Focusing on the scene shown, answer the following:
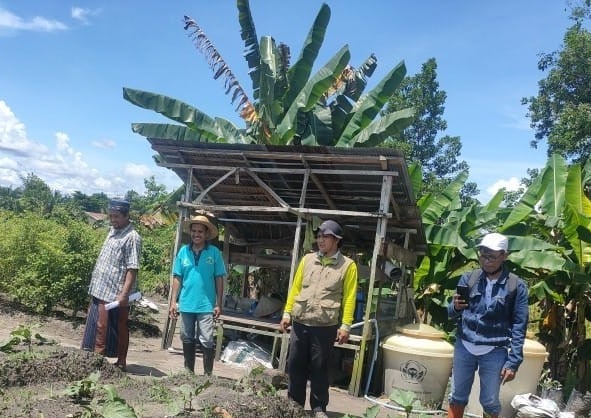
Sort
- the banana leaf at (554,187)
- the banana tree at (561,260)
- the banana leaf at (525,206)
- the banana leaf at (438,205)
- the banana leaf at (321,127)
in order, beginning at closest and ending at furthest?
the banana tree at (561,260) → the banana leaf at (554,187) → the banana leaf at (525,206) → the banana leaf at (438,205) → the banana leaf at (321,127)

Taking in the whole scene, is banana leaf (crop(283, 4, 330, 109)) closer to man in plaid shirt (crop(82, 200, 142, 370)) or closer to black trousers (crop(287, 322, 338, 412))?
man in plaid shirt (crop(82, 200, 142, 370))

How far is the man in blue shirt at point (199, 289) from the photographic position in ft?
18.8

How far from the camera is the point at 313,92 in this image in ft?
31.1

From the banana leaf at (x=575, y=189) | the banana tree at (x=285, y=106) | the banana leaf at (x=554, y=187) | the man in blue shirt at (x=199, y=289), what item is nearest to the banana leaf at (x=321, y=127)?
the banana tree at (x=285, y=106)

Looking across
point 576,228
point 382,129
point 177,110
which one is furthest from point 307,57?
point 576,228

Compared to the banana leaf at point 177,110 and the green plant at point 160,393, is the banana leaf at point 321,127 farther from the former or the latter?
the green plant at point 160,393

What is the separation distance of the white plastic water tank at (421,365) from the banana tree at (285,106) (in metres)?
3.93

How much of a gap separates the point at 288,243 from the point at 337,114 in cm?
277

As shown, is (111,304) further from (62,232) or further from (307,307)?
(62,232)

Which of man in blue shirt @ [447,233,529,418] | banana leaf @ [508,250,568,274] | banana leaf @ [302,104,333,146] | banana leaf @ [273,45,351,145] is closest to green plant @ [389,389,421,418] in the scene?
man in blue shirt @ [447,233,529,418]

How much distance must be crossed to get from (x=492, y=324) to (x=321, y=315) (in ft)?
4.46

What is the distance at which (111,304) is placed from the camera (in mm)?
5691

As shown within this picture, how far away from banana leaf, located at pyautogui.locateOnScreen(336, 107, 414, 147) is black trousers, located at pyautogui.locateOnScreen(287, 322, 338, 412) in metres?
5.34

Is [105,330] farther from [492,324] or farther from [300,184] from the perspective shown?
[300,184]
